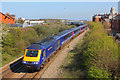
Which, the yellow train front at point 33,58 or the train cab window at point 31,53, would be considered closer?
the yellow train front at point 33,58

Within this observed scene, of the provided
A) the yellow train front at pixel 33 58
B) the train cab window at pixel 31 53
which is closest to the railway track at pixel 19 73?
the yellow train front at pixel 33 58

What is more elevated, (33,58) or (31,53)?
(31,53)

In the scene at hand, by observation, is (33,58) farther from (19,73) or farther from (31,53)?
(19,73)

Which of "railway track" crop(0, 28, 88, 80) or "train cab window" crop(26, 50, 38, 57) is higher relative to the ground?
Result: "train cab window" crop(26, 50, 38, 57)

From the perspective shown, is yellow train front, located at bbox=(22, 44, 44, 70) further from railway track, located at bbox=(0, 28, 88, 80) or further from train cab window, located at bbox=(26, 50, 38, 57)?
railway track, located at bbox=(0, 28, 88, 80)

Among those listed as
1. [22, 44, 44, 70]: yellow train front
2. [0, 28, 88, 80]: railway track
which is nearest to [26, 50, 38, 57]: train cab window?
[22, 44, 44, 70]: yellow train front

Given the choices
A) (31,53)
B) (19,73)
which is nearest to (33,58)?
(31,53)

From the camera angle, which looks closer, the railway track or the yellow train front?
the yellow train front

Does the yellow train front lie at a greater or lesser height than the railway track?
greater

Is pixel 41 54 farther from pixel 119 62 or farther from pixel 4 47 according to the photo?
pixel 4 47

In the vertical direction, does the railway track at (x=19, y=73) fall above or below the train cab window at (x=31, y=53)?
below

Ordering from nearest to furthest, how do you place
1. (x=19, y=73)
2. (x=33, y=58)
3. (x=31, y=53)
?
(x=33, y=58), (x=31, y=53), (x=19, y=73)

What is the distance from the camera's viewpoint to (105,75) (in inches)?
308

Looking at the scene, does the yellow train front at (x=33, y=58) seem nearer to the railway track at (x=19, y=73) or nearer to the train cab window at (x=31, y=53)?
the train cab window at (x=31, y=53)
